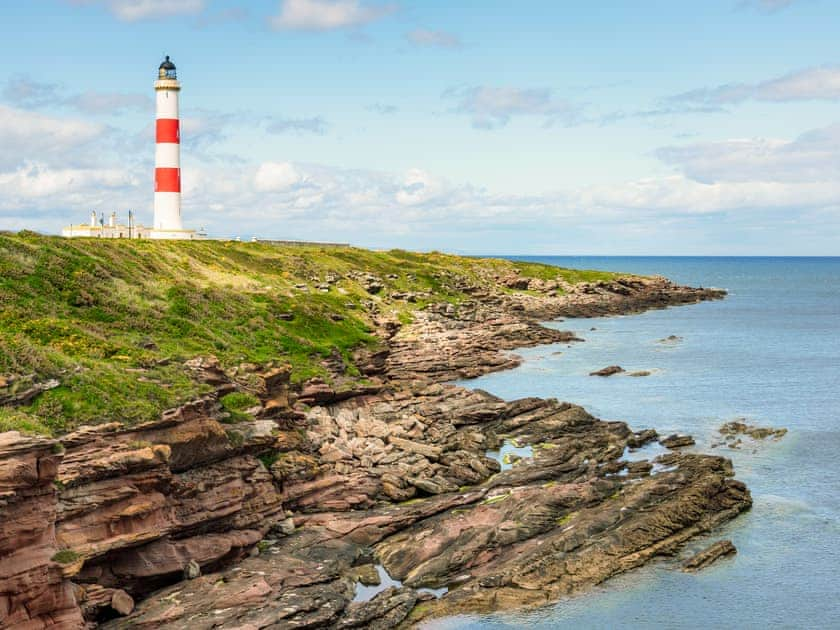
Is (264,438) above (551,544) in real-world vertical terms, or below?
above

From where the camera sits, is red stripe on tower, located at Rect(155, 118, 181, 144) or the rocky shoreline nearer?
the rocky shoreline

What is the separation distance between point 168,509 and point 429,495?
14.9 metres

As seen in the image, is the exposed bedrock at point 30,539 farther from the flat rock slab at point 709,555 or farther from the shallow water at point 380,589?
the flat rock slab at point 709,555

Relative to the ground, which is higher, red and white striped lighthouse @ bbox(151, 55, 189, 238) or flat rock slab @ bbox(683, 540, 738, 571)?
red and white striped lighthouse @ bbox(151, 55, 189, 238)

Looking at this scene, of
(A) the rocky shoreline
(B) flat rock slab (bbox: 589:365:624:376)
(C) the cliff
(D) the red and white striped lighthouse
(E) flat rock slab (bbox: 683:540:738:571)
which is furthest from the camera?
(D) the red and white striped lighthouse

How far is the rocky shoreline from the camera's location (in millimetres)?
28047

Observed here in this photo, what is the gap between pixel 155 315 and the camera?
174ft

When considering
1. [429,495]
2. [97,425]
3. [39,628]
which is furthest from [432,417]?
[39,628]

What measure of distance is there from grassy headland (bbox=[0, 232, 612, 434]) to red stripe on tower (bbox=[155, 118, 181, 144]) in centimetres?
1171

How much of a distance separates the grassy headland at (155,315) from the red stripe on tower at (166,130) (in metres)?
11.7

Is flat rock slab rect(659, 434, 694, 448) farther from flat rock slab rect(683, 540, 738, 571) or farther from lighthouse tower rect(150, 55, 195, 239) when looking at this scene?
lighthouse tower rect(150, 55, 195, 239)

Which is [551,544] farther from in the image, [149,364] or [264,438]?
[149,364]

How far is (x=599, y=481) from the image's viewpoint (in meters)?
43.4

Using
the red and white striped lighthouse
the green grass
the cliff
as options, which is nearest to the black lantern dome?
the red and white striped lighthouse
